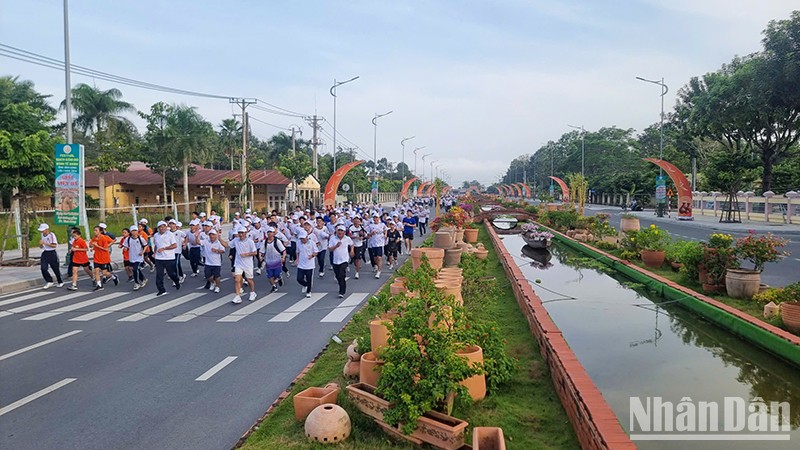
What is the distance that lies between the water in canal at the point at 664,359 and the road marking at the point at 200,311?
6045 mm

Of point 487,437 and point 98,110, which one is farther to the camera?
point 98,110

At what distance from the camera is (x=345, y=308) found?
33.5 ft

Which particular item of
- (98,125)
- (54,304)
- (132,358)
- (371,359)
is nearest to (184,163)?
(98,125)

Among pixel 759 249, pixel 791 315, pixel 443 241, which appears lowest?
pixel 791 315

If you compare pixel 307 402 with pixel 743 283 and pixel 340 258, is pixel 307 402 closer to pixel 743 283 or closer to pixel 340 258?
pixel 340 258

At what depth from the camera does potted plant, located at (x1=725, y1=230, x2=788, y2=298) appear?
9172mm

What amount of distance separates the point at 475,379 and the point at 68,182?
45.6 ft

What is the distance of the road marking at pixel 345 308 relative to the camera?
9359 millimetres

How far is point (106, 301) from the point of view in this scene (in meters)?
11.3

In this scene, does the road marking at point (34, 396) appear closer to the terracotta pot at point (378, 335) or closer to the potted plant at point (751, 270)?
the terracotta pot at point (378, 335)

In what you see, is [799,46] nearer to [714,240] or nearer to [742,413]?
[714,240]

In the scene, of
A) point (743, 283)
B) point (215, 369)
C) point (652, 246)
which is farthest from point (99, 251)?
point (743, 283)

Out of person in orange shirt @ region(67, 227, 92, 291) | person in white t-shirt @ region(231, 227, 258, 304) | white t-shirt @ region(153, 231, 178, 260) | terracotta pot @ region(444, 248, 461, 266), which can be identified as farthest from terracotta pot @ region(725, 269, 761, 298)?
person in orange shirt @ region(67, 227, 92, 291)

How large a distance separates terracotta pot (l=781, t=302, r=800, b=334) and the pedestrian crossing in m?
6.18
